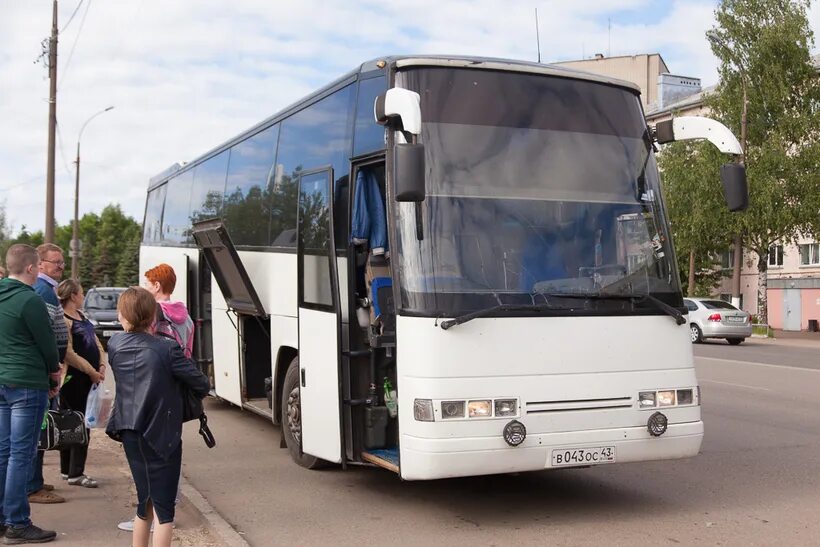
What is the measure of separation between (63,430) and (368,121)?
3.36 meters

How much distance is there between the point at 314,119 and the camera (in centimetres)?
914

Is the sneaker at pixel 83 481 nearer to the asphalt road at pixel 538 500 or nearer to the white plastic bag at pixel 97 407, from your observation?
the white plastic bag at pixel 97 407

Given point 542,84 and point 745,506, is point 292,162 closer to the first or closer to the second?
point 542,84

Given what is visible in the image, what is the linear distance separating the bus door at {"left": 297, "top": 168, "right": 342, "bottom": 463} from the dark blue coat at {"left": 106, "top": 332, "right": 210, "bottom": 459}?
2.44 meters

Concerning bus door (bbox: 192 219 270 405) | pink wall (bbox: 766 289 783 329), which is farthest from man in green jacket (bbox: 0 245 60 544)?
pink wall (bbox: 766 289 783 329)

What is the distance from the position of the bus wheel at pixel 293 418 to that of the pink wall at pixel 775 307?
1931 inches

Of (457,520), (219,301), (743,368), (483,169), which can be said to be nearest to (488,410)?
(457,520)

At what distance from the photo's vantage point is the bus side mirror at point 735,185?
7723mm

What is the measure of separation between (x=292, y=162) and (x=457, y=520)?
4087 millimetres

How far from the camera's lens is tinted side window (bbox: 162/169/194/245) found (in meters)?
14.7

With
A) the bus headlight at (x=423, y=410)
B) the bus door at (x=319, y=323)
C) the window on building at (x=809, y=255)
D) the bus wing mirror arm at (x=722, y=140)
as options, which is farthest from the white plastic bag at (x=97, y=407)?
the window on building at (x=809, y=255)

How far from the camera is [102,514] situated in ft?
23.7

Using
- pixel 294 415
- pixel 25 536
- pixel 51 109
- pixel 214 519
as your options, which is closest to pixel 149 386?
pixel 25 536

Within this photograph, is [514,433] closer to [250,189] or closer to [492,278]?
[492,278]
